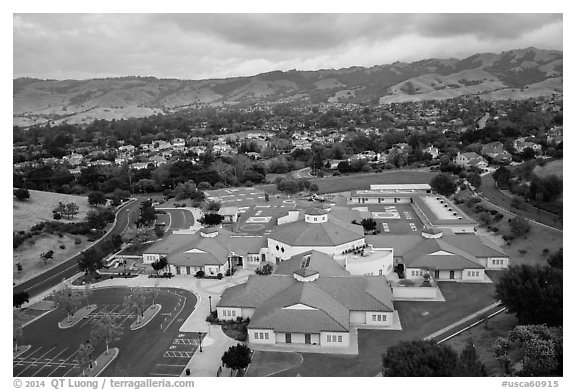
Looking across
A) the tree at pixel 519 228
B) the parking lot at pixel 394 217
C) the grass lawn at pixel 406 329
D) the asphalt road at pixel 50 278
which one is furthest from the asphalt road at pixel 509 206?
the asphalt road at pixel 50 278

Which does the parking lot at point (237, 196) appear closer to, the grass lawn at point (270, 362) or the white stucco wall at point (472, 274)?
the white stucco wall at point (472, 274)

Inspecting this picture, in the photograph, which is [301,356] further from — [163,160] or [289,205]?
[163,160]

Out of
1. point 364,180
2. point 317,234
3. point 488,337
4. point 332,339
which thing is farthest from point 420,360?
point 364,180

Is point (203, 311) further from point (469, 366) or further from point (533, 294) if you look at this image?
point (533, 294)

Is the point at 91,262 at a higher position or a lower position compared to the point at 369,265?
higher

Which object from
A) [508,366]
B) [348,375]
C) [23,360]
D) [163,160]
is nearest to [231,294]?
[348,375]
